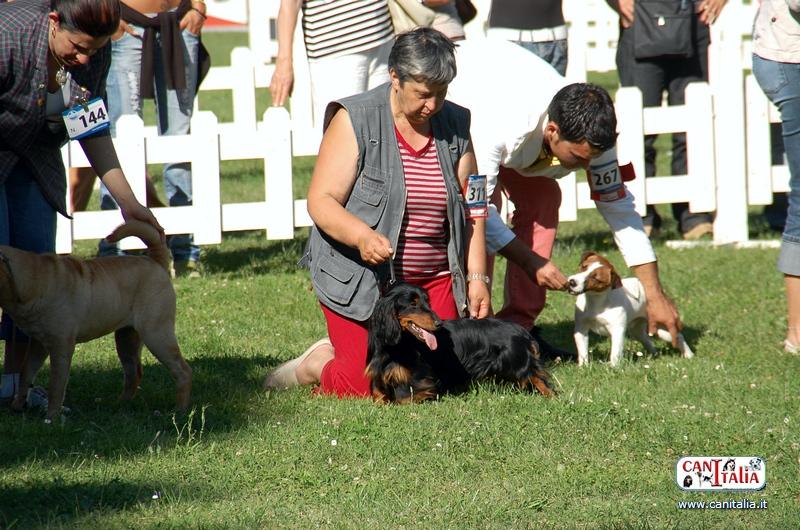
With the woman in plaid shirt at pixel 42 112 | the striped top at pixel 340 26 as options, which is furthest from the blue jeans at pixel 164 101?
the woman in plaid shirt at pixel 42 112

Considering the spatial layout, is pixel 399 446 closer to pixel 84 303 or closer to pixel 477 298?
pixel 477 298

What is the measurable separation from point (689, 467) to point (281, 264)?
187 inches

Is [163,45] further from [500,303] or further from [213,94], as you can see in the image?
[213,94]

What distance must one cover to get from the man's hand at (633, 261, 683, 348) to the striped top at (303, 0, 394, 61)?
2.42m

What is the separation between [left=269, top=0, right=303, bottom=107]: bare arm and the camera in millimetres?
6922

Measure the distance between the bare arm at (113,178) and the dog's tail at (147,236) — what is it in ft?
0.12

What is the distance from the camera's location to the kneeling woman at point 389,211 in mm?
4969

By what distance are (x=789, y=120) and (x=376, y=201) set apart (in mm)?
2353

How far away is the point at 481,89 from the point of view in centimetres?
557

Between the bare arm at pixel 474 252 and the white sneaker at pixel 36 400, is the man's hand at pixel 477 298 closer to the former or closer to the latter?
the bare arm at pixel 474 252

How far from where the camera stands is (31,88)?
4.39 meters

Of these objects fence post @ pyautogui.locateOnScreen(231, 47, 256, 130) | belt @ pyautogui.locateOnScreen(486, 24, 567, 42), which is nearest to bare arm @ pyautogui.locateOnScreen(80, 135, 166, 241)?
belt @ pyautogui.locateOnScreen(486, 24, 567, 42)

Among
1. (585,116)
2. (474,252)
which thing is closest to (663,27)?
(585,116)

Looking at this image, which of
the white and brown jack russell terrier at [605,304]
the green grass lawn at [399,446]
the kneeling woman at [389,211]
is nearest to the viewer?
the green grass lawn at [399,446]
